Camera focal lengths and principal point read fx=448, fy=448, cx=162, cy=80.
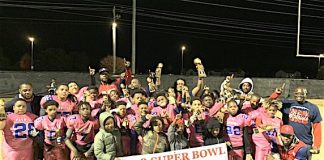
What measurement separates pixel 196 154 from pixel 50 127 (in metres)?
2.10

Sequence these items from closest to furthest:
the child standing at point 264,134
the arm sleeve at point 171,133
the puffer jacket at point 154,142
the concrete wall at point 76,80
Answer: the puffer jacket at point 154,142
the arm sleeve at point 171,133
the child standing at point 264,134
the concrete wall at point 76,80

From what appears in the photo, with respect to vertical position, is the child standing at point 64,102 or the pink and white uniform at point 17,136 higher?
the child standing at point 64,102

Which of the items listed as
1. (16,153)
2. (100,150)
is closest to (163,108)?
(100,150)

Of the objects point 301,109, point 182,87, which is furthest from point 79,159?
point 301,109

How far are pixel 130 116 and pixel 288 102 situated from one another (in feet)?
8.86

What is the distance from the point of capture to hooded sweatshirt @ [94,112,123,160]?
5.93 m

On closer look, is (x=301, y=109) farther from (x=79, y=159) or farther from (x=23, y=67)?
(x=23, y=67)

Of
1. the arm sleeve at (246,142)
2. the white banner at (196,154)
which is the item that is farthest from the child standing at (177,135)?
the arm sleeve at (246,142)

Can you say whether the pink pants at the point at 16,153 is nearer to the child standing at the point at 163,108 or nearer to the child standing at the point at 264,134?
the child standing at the point at 163,108

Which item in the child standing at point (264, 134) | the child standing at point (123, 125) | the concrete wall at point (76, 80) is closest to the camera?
the child standing at point (123, 125)

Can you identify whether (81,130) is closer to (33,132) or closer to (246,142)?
(33,132)

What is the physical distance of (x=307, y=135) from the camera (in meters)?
7.10

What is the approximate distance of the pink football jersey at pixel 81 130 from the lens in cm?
632

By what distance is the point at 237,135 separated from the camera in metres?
6.80
